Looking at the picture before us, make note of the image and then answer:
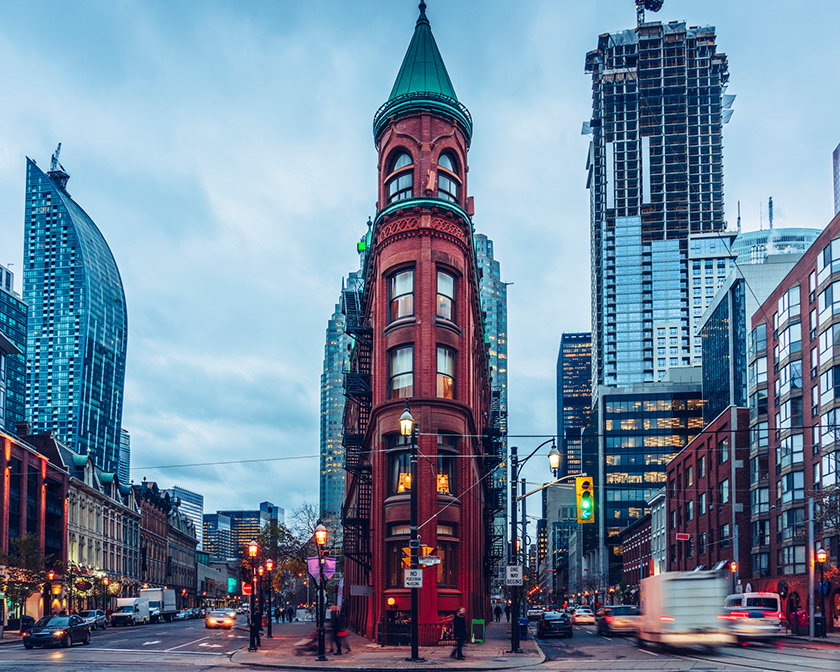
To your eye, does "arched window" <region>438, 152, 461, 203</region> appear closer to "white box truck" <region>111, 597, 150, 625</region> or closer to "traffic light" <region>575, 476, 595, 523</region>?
"traffic light" <region>575, 476, 595, 523</region>

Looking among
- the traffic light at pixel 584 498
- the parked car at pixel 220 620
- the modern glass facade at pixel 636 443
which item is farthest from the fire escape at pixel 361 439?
the modern glass facade at pixel 636 443

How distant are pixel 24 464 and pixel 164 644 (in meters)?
37.7

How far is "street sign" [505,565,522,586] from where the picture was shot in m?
36.4

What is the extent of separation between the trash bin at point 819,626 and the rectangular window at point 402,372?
29.8 metres

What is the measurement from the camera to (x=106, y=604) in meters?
99.3

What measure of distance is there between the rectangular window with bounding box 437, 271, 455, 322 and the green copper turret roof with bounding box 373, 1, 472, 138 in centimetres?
822

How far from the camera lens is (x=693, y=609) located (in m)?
31.4

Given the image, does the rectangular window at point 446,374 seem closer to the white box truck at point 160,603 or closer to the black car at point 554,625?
A: the black car at point 554,625

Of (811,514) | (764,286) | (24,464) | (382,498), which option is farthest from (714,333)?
(382,498)

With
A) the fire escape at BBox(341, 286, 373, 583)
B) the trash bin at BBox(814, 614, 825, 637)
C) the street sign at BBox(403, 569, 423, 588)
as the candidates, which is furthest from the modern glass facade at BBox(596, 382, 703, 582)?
the street sign at BBox(403, 569, 423, 588)

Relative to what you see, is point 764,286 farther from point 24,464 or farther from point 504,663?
point 504,663

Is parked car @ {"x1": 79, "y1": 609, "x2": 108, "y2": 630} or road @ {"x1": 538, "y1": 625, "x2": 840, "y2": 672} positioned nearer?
road @ {"x1": 538, "y1": 625, "x2": 840, "y2": 672}

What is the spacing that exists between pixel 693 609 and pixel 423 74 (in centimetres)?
2764

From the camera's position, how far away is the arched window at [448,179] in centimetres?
4372
